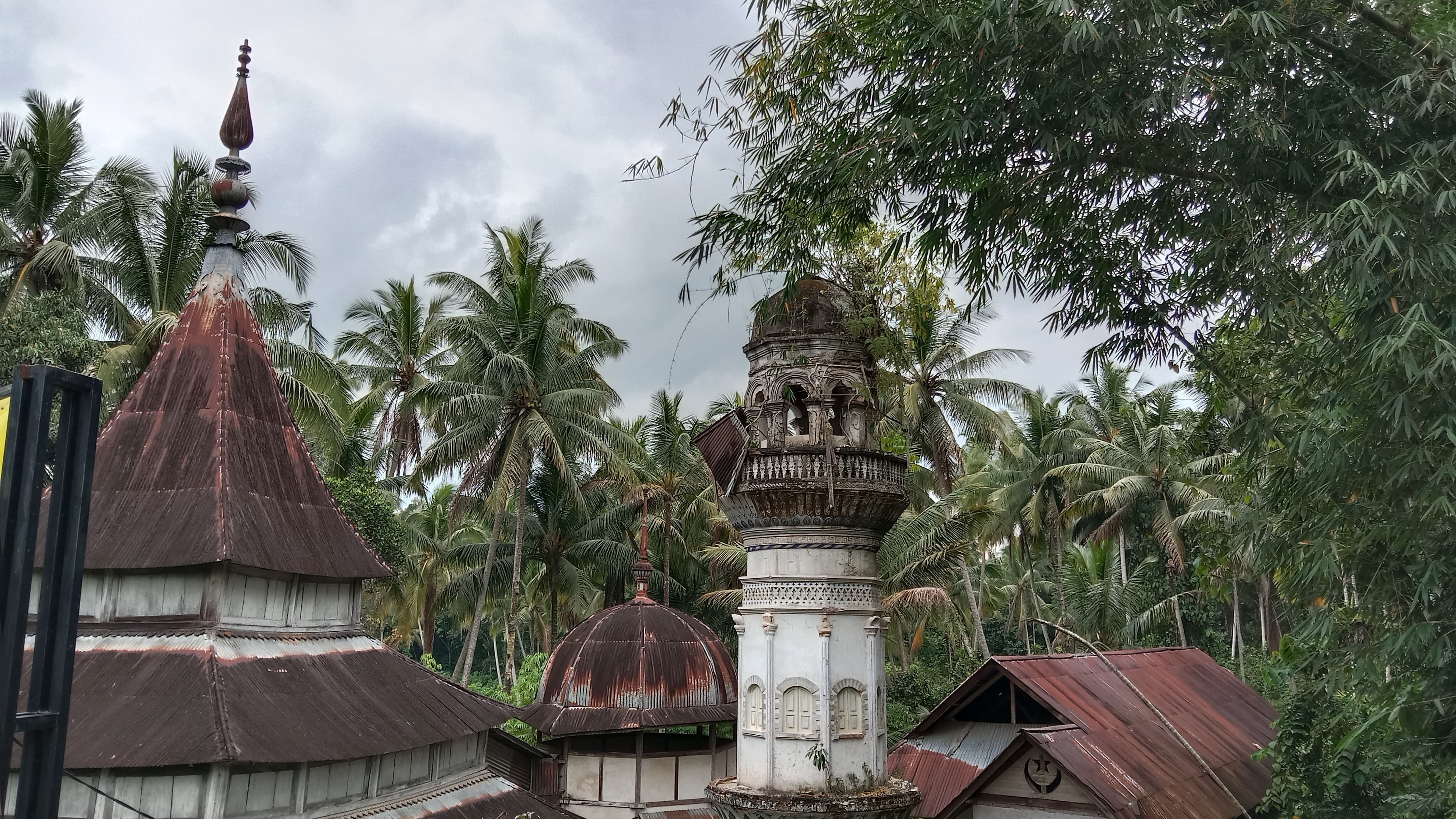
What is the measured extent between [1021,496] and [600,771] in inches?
807

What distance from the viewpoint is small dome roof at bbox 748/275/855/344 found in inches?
591

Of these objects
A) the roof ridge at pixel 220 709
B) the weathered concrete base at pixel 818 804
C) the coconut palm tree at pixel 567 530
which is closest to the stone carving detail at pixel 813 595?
the weathered concrete base at pixel 818 804

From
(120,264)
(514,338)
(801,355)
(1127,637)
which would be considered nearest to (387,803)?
(801,355)

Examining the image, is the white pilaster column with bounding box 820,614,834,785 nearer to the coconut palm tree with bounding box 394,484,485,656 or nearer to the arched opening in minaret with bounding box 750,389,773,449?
the arched opening in minaret with bounding box 750,389,773,449

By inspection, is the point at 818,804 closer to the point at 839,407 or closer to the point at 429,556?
the point at 839,407

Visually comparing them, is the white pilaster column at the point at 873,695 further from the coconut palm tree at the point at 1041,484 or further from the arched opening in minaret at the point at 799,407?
the coconut palm tree at the point at 1041,484

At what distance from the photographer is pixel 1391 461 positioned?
757 cm

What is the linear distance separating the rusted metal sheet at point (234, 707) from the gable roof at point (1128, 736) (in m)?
7.22

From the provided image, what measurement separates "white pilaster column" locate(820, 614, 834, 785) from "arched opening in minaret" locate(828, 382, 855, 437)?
293 centimetres

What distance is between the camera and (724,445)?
51.5 feet

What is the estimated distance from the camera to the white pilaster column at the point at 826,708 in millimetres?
13531

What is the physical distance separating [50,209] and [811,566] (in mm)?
17675

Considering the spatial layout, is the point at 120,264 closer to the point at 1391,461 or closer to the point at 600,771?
the point at 600,771

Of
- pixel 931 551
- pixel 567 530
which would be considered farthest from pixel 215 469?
pixel 567 530
